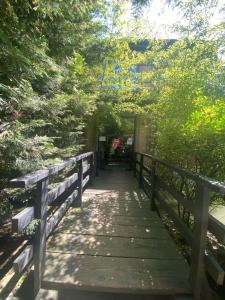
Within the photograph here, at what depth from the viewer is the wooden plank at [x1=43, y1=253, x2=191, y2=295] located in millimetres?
2295

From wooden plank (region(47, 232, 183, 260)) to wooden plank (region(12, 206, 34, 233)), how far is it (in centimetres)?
100

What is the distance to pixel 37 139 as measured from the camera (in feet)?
9.48

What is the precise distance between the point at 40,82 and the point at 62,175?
161 centimetres

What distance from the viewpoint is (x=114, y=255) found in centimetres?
285

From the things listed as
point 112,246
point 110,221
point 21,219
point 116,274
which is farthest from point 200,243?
point 110,221

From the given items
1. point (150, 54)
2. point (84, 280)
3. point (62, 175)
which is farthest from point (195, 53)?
point (84, 280)

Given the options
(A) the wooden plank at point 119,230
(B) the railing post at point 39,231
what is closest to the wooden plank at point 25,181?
(B) the railing post at point 39,231

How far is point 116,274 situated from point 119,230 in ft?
3.74

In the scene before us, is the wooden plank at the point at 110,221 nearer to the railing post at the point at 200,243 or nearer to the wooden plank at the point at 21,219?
the railing post at the point at 200,243

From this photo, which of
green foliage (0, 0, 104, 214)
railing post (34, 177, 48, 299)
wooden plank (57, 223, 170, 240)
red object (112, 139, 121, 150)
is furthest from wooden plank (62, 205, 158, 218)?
red object (112, 139, 121, 150)

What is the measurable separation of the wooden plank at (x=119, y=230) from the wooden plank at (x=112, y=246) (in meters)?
0.10

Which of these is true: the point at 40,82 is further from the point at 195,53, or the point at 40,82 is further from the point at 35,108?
the point at 195,53

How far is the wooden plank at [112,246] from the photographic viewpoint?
9.48 ft

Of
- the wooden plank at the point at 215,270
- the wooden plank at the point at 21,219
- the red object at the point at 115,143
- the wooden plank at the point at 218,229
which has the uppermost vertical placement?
the red object at the point at 115,143
